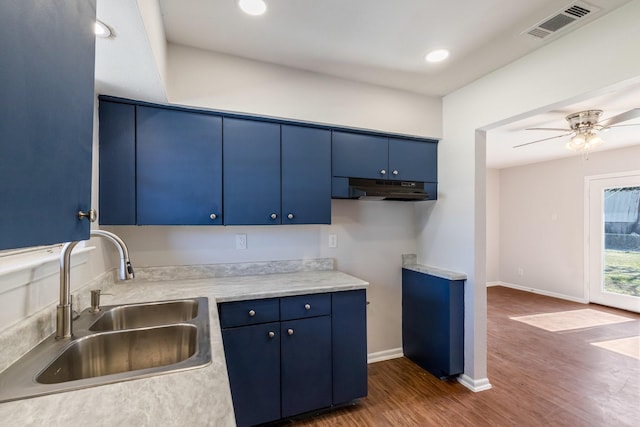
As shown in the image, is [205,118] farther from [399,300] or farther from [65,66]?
[399,300]

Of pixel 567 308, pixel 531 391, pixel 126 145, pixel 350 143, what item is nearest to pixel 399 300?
pixel 531 391

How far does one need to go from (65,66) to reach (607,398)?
12.0ft

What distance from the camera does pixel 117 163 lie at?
183 cm

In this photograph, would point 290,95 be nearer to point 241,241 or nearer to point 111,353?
point 241,241

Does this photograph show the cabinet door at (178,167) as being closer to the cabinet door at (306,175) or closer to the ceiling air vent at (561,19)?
the cabinet door at (306,175)

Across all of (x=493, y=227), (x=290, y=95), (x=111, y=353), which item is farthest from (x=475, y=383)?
(x=493, y=227)

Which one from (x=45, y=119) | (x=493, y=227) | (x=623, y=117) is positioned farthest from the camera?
(x=493, y=227)

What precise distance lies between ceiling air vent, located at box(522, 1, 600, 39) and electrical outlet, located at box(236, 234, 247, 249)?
7.61ft

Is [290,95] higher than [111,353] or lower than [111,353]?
higher

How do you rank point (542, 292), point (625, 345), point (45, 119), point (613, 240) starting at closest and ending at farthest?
point (45, 119) → point (625, 345) → point (613, 240) → point (542, 292)

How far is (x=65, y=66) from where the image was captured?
0.66 meters

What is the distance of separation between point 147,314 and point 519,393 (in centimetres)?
275

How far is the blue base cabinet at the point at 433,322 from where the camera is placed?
2434 millimetres

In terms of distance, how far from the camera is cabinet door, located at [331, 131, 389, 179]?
2.39 metres
